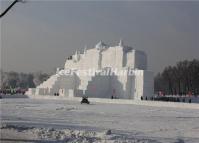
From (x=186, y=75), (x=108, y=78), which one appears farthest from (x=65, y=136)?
(x=186, y=75)

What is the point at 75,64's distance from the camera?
2687 inches

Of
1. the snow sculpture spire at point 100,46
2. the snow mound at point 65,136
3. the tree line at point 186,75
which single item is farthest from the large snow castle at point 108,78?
the snow mound at point 65,136

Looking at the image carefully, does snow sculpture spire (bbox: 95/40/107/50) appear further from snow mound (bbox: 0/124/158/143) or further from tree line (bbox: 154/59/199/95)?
snow mound (bbox: 0/124/158/143)

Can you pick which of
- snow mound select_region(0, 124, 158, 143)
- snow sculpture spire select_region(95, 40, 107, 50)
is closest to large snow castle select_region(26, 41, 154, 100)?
snow sculpture spire select_region(95, 40, 107, 50)

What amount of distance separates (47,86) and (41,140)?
5160 cm

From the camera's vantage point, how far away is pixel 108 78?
192ft

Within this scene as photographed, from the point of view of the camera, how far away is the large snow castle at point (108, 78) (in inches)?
2149

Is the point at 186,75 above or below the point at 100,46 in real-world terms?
below

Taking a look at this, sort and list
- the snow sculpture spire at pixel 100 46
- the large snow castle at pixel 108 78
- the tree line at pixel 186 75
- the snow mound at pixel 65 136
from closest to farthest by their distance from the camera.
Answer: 1. the snow mound at pixel 65 136
2. the large snow castle at pixel 108 78
3. the snow sculpture spire at pixel 100 46
4. the tree line at pixel 186 75

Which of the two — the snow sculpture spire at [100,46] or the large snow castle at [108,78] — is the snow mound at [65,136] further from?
the snow sculpture spire at [100,46]

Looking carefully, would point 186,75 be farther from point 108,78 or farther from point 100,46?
point 108,78

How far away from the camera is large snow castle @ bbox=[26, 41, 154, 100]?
179 ft

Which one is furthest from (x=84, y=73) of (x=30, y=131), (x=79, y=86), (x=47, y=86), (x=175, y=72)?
(x=30, y=131)

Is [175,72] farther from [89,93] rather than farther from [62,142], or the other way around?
[62,142]
